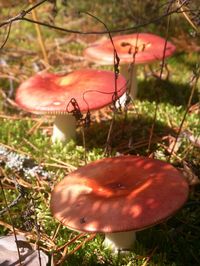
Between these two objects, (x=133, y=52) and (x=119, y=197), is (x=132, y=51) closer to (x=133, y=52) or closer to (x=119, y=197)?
(x=133, y=52)

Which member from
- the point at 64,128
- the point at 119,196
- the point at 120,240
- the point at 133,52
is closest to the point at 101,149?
the point at 64,128

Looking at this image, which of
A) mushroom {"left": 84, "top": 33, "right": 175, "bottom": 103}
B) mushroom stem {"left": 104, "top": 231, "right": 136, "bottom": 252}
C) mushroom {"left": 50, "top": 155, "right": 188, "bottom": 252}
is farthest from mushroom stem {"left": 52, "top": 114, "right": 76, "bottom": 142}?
mushroom stem {"left": 104, "top": 231, "right": 136, "bottom": 252}

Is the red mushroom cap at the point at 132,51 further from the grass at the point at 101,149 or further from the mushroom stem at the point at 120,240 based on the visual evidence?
the mushroom stem at the point at 120,240

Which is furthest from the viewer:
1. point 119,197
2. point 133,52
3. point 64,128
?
Result: point 133,52

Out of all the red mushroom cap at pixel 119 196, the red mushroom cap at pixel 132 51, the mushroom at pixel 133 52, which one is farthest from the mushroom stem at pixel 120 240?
the red mushroom cap at pixel 132 51

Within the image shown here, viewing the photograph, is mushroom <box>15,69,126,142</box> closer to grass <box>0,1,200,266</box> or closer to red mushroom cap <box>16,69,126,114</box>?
red mushroom cap <box>16,69,126,114</box>

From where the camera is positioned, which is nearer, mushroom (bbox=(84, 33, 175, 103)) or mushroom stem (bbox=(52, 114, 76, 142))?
mushroom stem (bbox=(52, 114, 76, 142))
